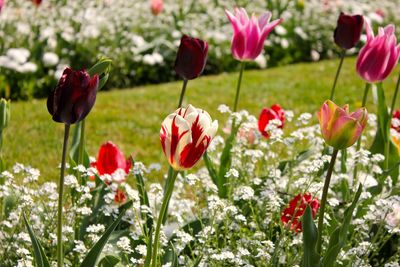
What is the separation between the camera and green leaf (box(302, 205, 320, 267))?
1707 mm

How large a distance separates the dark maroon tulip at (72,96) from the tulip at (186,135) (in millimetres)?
173

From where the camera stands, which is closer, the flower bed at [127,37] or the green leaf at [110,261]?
the green leaf at [110,261]

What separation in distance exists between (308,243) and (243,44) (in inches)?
40.5

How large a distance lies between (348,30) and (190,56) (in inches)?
26.1

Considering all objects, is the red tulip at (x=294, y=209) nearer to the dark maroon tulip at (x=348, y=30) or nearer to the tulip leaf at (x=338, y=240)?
the tulip leaf at (x=338, y=240)

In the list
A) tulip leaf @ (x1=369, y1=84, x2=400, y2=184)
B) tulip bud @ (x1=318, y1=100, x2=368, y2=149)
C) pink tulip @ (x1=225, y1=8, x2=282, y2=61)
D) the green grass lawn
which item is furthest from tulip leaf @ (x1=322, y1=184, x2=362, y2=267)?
the green grass lawn

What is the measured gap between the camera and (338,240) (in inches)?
73.4

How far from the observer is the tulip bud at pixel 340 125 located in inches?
66.4

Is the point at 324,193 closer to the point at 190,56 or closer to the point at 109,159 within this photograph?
the point at 190,56

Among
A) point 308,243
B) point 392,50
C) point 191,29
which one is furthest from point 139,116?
point 308,243

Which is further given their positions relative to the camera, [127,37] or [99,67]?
[127,37]

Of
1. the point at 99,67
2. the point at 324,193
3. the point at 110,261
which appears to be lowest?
the point at 110,261

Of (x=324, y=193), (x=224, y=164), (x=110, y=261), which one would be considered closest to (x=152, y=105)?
(x=224, y=164)

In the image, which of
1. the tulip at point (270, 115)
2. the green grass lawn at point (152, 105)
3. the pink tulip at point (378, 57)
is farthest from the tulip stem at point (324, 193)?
the green grass lawn at point (152, 105)
